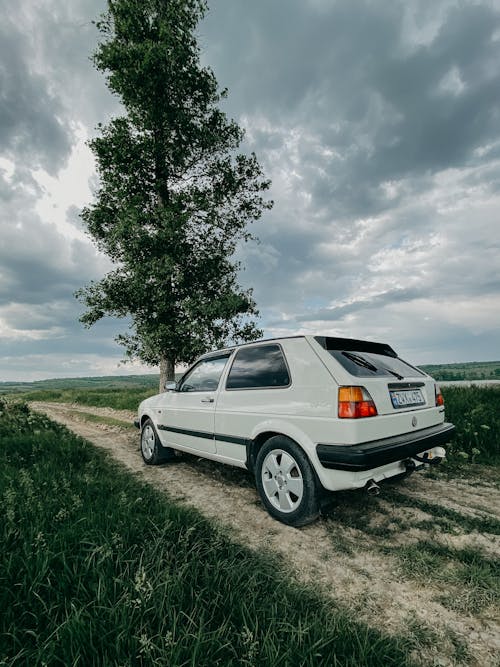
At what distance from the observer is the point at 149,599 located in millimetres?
1939

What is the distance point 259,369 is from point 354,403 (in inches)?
53.2

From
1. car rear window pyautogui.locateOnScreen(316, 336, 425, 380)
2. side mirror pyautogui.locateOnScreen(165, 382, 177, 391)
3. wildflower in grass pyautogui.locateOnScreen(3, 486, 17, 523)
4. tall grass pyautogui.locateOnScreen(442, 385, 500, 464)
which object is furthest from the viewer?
tall grass pyautogui.locateOnScreen(442, 385, 500, 464)

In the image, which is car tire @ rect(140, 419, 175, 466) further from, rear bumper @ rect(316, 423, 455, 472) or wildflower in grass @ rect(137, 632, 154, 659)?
wildflower in grass @ rect(137, 632, 154, 659)

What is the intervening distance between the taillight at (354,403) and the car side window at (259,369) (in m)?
0.72

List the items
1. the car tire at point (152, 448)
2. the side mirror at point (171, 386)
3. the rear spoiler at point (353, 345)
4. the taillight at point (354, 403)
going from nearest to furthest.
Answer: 1. the taillight at point (354, 403)
2. the rear spoiler at point (353, 345)
3. the side mirror at point (171, 386)
4. the car tire at point (152, 448)

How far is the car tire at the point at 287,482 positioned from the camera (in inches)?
128

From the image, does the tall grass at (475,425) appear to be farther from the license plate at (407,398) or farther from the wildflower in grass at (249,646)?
the wildflower in grass at (249,646)

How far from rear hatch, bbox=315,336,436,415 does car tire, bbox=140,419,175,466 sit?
376cm

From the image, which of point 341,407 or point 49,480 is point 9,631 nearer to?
point 49,480

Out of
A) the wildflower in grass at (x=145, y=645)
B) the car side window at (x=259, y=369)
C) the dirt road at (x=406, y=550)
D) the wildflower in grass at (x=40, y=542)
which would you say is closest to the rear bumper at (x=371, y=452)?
the dirt road at (x=406, y=550)

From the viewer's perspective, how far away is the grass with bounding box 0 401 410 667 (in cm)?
166

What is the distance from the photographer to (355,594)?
7.83ft

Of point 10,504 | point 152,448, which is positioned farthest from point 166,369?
point 10,504

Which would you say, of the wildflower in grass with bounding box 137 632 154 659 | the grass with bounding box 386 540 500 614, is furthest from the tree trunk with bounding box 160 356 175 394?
the wildflower in grass with bounding box 137 632 154 659
